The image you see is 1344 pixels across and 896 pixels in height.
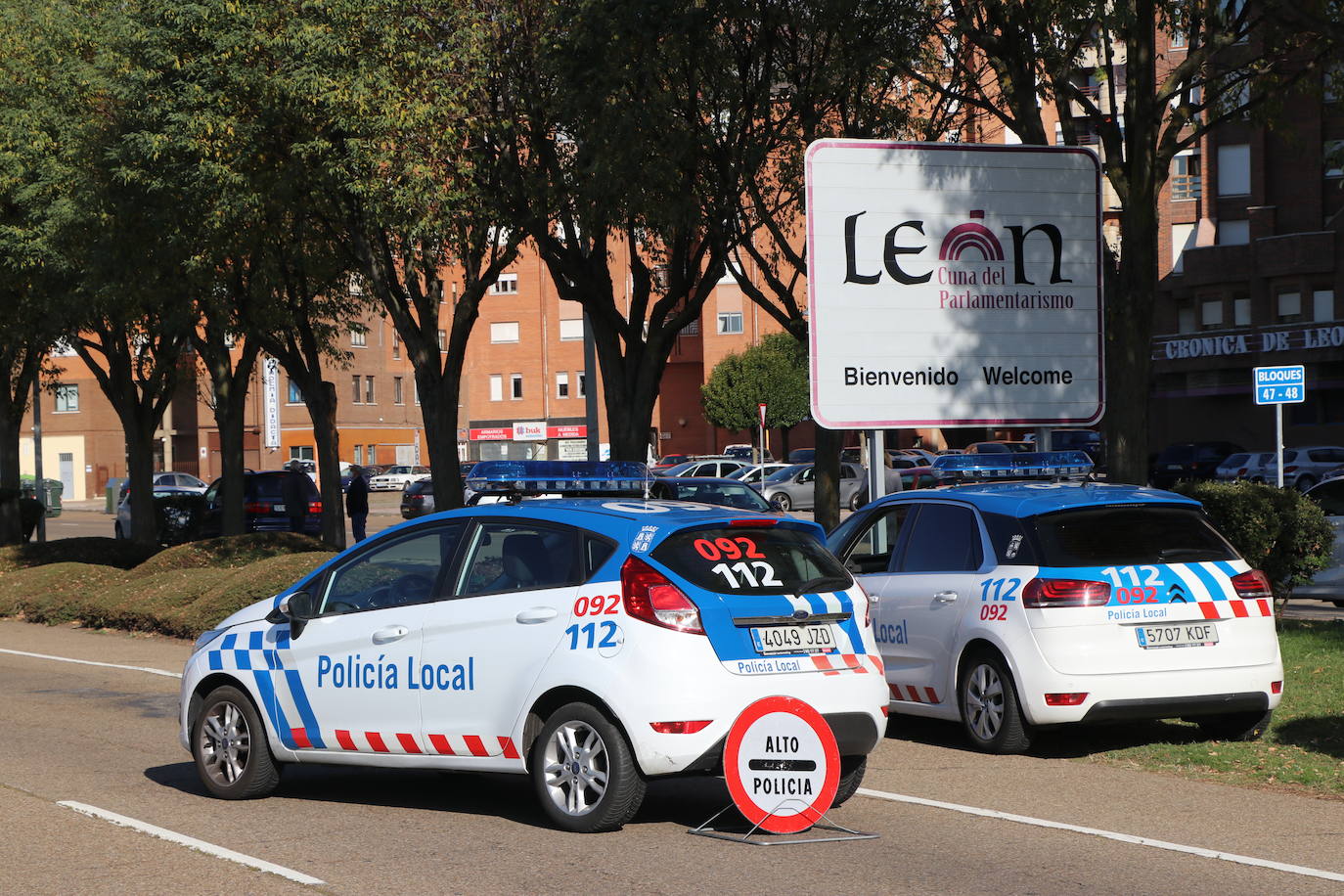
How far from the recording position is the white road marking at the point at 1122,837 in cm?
695

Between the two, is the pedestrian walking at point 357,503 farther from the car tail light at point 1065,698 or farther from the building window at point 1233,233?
the building window at point 1233,233

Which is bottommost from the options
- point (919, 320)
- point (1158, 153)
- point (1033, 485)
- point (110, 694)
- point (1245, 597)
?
point (110, 694)

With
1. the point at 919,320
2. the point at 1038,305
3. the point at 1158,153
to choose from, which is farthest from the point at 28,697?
the point at 1158,153

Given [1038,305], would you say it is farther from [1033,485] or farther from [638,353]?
[638,353]

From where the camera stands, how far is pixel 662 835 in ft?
25.2

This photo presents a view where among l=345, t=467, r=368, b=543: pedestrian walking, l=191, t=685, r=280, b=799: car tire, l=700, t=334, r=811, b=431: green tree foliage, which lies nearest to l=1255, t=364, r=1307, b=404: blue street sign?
l=191, t=685, r=280, b=799: car tire

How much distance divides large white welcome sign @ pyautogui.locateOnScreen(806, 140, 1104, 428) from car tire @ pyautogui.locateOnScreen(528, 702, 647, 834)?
22.5 ft

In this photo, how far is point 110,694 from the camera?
45.9 feet

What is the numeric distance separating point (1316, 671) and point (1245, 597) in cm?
312

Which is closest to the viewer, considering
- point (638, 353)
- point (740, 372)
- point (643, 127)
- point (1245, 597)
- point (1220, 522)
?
point (1245, 597)

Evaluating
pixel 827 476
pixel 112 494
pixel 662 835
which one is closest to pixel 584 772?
pixel 662 835

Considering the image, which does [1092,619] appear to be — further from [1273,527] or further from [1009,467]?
[1273,527]

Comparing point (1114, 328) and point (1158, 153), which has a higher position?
point (1158, 153)

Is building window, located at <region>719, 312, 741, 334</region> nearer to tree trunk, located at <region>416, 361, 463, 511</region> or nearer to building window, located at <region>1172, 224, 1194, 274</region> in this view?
building window, located at <region>1172, 224, 1194, 274</region>
